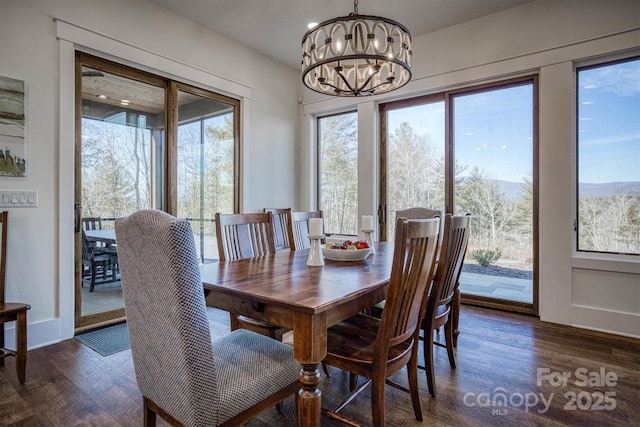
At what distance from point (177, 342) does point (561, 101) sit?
11.6ft

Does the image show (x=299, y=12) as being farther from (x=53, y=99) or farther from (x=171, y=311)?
(x=171, y=311)

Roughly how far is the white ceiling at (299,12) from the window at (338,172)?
4.23 feet

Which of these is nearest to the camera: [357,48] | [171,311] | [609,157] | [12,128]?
[171,311]

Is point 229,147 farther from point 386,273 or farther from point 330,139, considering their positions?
point 386,273

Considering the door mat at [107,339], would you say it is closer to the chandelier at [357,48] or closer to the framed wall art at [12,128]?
the framed wall art at [12,128]

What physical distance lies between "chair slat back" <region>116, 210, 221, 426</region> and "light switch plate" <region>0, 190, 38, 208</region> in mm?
1951

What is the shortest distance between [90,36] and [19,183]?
1.31 meters

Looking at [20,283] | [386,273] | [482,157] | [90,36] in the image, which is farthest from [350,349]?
[90,36]

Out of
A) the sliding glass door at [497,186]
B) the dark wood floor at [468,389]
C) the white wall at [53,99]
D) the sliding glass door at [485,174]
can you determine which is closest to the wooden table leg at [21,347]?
the dark wood floor at [468,389]

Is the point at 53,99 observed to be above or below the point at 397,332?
above

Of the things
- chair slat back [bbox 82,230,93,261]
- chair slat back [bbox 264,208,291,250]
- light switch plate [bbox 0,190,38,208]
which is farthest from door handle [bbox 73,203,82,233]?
chair slat back [bbox 264,208,291,250]

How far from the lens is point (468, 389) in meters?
1.98

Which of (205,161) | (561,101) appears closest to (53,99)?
(205,161)

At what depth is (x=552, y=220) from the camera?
3.09 m
